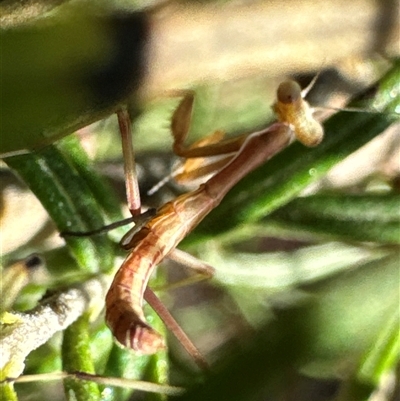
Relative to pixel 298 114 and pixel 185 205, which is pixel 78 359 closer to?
pixel 185 205

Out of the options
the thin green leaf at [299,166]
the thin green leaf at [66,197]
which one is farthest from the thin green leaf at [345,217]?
the thin green leaf at [66,197]

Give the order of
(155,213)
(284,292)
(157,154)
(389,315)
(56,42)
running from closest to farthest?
(56,42), (155,213), (389,315), (157,154), (284,292)

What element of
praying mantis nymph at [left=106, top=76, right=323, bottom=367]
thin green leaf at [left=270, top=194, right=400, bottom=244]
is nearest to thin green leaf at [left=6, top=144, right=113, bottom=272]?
praying mantis nymph at [left=106, top=76, right=323, bottom=367]

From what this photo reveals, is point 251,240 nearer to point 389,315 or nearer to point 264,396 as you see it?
point 389,315

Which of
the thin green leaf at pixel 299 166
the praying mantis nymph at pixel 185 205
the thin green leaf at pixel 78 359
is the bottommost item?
the thin green leaf at pixel 78 359

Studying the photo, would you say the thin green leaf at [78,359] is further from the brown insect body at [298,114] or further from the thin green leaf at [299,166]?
the brown insect body at [298,114]

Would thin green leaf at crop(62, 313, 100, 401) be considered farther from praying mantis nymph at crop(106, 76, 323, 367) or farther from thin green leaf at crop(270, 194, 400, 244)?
thin green leaf at crop(270, 194, 400, 244)

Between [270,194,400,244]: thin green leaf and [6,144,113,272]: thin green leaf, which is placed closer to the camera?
[6,144,113,272]: thin green leaf

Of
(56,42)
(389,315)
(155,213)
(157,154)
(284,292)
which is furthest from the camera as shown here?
(284,292)

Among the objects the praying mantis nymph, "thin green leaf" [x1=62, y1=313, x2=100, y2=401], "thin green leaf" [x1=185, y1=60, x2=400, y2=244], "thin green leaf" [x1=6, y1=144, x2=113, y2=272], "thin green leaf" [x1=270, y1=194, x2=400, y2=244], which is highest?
"thin green leaf" [x1=6, y1=144, x2=113, y2=272]

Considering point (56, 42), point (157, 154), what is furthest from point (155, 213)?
point (56, 42)

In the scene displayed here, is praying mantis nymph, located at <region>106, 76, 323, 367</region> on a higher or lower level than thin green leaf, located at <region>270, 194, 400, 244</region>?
higher
